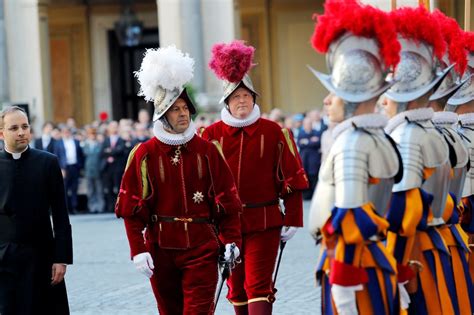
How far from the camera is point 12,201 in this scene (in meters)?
7.38

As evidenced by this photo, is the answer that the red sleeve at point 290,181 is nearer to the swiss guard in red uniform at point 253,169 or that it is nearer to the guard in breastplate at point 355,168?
the swiss guard in red uniform at point 253,169

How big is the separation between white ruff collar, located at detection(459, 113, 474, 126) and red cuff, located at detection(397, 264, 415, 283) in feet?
7.76

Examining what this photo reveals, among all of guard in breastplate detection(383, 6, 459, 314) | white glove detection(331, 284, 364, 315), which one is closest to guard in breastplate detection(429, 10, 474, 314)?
guard in breastplate detection(383, 6, 459, 314)

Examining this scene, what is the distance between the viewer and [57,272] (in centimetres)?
734

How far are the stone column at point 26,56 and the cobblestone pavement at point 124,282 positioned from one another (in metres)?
9.97

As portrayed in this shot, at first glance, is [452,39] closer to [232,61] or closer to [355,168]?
[232,61]

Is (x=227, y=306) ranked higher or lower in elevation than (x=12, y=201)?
lower

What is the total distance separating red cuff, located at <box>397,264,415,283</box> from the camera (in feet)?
20.4

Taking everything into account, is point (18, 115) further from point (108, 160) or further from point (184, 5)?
point (184, 5)

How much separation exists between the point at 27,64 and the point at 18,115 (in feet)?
64.7

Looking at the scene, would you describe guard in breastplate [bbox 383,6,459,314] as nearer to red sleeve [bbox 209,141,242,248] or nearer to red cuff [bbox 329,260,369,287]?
red cuff [bbox 329,260,369,287]

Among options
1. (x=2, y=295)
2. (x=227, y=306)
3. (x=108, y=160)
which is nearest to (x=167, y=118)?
(x=2, y=295)

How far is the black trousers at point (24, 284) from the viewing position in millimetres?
7309

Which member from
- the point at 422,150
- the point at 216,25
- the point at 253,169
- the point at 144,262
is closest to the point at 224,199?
the point at 144,262
